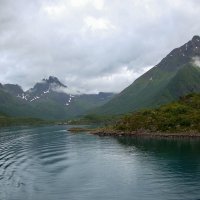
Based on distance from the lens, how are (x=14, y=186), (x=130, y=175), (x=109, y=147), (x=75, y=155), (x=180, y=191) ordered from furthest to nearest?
1. (x=109, y=147)
2. (x=75, y=155)
3. (x=130, y=175)
4. (x=14, y=186)
5. (x=180, y=191)

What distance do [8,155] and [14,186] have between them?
205 ft

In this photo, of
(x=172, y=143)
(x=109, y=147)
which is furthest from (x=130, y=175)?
(x=172, y=143)

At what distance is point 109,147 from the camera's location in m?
169

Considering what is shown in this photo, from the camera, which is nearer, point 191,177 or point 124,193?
point 124,193

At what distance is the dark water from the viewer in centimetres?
8256

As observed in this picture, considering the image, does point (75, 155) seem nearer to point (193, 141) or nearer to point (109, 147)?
point (109, 147)

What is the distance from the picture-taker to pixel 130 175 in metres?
102

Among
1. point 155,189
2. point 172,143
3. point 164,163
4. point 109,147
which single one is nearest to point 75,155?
point 109,147

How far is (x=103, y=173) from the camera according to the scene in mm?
106500

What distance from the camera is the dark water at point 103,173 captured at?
271ft

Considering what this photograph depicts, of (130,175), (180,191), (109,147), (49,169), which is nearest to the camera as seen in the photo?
(180,191)

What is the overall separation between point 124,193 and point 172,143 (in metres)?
97.4

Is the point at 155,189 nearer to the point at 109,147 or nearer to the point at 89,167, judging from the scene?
the point at 89,167

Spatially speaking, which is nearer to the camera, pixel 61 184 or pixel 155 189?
pixel 155 189
